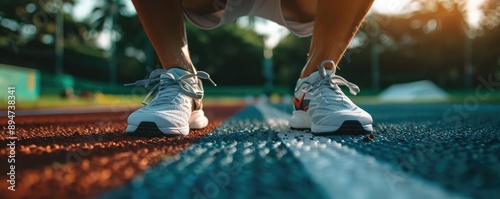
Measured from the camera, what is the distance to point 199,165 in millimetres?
904

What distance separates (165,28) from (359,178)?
3.90 ft

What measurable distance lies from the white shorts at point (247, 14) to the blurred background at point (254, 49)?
2310 cm

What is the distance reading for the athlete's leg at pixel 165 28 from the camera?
171cm

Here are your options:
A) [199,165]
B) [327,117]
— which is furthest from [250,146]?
[327,117]

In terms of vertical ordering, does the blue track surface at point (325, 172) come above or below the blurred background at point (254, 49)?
below

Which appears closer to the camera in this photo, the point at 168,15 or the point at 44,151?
the point at 44,151

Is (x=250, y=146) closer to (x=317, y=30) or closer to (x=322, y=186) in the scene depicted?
(x=322, y=186)

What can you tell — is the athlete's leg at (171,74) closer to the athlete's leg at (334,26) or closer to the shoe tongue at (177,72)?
the shoe tongue at (177,72)

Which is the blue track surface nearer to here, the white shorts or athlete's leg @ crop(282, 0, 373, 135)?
athlete's leg @ crop(282, 0, 373, 135)

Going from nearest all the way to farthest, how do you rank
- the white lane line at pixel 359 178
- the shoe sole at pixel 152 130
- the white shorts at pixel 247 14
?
the white lane line at pixel 359 178, the shoe sole at pixel 152 130, the white shorts at pixel 247 14

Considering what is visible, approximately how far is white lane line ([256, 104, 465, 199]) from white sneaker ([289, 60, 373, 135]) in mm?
403

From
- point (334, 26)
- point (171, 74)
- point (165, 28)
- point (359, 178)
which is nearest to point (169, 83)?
point (171, 74)

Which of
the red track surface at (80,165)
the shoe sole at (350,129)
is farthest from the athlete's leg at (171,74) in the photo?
the shoe sole at (350,129)

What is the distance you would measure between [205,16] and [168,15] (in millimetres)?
440
